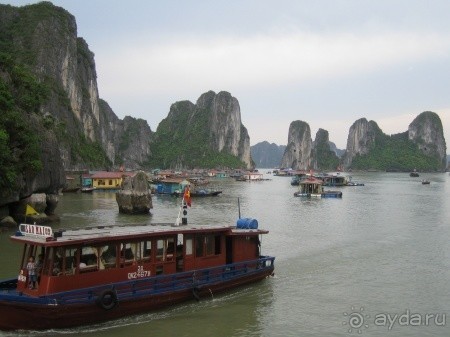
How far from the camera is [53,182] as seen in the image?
31953 mm

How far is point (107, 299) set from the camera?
12.1 meters

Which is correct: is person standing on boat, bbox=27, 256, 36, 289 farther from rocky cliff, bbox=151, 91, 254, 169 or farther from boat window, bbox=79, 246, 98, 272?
rocky cliff, bbox=151, 91, 254, 169

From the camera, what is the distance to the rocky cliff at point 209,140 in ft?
558

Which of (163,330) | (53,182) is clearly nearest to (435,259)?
(163,330)

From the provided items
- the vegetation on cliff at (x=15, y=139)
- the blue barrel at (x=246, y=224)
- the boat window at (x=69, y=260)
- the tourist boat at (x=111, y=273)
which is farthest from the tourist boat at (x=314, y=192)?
the boat window at (x=69, y=260)

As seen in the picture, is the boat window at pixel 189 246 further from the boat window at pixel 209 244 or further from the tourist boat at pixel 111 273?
the boat window at pixel 209 244

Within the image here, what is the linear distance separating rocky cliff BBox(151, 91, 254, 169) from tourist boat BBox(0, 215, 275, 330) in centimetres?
15010

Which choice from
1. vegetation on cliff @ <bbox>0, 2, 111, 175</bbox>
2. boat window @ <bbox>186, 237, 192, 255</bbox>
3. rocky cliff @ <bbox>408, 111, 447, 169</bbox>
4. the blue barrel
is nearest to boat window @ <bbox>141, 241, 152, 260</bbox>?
boat window @ <bbox>186, 237, 192, 255</bbox>

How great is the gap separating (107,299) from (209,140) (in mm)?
162560

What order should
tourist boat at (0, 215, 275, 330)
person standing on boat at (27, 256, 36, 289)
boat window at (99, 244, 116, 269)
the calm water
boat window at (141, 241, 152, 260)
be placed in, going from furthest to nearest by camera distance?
1. boat window at (141, 241, 152, 260)
2. the calm water
3. boat window at (99, 244, 116, 269)
4. person standing on boat at (27, 256, 36, 289)
5. tourist boat at (0, 215, 275, 330)

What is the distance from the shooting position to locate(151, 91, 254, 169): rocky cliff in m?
170

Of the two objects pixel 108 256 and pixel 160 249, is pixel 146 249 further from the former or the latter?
pixel 108 256

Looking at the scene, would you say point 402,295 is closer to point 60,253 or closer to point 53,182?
point 60,253

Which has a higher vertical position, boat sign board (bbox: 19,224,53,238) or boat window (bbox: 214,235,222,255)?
boat sign board (bbox: 19,224,53,238)
